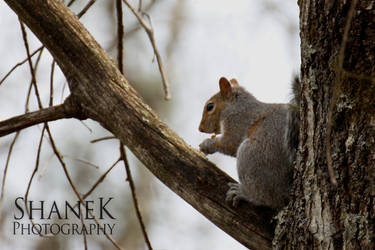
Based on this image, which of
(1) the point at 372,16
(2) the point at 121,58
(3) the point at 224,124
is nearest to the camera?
(1) the point at 372,16

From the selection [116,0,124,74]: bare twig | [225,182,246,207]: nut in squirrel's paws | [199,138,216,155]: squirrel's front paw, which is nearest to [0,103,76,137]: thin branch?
[116,0,124,74]: bare twig

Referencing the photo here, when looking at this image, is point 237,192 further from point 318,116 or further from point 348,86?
point 348,86

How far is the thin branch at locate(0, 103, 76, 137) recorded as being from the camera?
1955mm

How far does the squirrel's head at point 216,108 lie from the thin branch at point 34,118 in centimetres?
111

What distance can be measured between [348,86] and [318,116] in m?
0.14

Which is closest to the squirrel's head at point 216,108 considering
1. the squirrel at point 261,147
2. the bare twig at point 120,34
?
the squirrel at point 261,147

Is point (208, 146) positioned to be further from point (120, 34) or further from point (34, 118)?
point (34, 118)

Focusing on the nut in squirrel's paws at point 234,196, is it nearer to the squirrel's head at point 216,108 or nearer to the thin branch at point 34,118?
the thin branch at point 34,118

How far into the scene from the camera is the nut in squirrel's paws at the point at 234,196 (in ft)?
6.29

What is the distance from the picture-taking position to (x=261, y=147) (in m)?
2.20

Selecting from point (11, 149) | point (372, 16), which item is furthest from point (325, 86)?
point (11, 149)

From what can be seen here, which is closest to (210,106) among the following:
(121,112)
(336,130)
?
(121,112)

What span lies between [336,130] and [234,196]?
59 cm

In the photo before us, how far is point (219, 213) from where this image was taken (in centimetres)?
191
